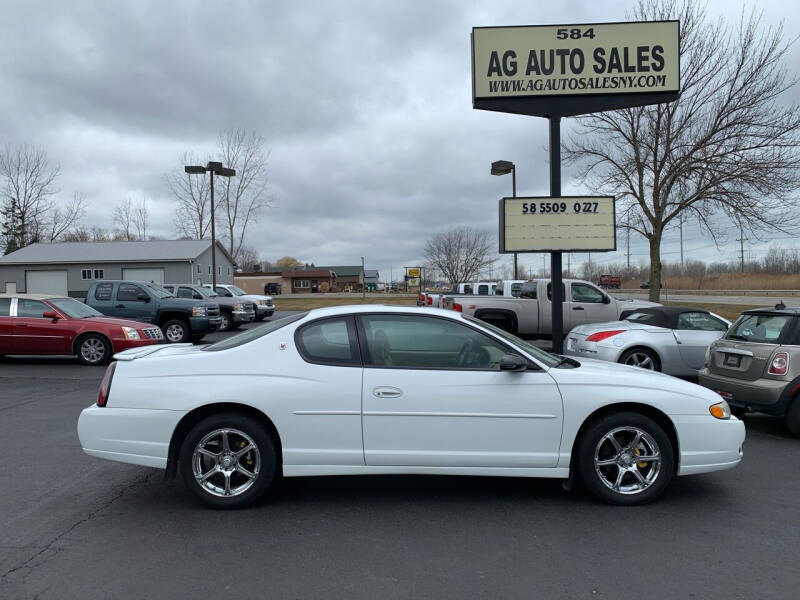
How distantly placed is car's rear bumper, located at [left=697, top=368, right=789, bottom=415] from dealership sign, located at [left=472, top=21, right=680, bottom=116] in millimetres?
6201

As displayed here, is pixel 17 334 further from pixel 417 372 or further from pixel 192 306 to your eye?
pixel 417 372

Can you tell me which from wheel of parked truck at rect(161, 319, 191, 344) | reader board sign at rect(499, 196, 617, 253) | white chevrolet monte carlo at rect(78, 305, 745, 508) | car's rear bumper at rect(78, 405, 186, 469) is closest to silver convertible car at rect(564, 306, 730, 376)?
reader board sign at rect(499, 196, 617, 253)

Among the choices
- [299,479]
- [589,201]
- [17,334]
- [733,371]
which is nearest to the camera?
[299,479]

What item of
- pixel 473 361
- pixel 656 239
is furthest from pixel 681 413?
pixel 656 239

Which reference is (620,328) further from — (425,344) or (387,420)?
(387,420)

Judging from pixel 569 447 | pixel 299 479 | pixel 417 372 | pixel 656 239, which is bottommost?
pixel 299 479

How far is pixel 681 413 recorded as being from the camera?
439cm

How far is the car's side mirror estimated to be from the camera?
13.9 ft

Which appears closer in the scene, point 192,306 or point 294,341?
point 294,341

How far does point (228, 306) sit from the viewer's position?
68.6ft

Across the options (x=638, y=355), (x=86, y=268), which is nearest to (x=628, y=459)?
(x=638, y=355)

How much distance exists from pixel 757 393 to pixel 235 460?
5.71 m

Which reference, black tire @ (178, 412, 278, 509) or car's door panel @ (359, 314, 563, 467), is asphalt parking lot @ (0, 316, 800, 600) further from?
car's door panel @ (359, 314, 563, 467)

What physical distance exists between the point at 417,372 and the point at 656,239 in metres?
18.7
